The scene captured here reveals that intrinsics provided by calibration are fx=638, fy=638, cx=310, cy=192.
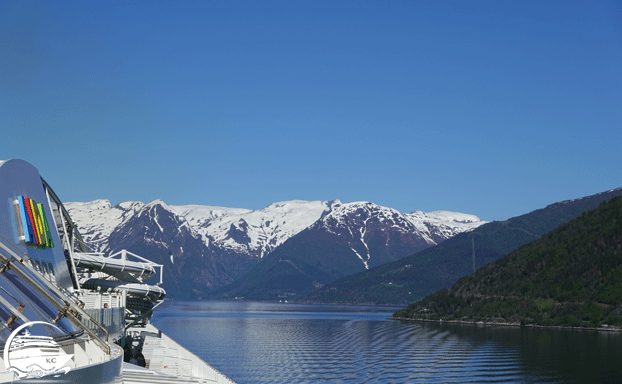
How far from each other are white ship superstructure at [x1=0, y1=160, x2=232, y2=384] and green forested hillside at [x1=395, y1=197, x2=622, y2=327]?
104 m

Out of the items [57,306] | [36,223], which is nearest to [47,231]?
[36,223]

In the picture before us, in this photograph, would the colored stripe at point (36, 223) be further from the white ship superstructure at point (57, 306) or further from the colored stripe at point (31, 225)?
the colored stripe at point (31, 225)

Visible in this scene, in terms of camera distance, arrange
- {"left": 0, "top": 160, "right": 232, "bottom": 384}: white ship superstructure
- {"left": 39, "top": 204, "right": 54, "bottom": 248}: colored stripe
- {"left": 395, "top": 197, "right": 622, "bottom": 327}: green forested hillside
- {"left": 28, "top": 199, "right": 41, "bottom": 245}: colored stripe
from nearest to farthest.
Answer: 1. {"left": 0, "top": 160, "right": 232, "bottom": 384}: white ship superstructure
2. {"left": 28, "top": 199, "right": 41, "bottom": 245}: colored stripe
3. {"left": 39, "top": 204, "right": 54, "bottom": 248}: colored stripe
4. {"left": 395, "top": 197, "right": 622, "bottom": 327}: green forested hillside

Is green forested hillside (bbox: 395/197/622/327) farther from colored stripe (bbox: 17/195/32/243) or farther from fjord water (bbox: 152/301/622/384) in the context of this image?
colored stripe (bbox: 17/195/32/243)

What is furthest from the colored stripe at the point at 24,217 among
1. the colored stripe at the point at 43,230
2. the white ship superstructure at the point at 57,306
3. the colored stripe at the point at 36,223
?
the colored stripe at the point at 43,230

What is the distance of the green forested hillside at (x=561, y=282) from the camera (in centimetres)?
15075

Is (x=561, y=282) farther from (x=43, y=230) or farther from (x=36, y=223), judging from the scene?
(x=36, y=223)

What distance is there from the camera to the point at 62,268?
50250mm

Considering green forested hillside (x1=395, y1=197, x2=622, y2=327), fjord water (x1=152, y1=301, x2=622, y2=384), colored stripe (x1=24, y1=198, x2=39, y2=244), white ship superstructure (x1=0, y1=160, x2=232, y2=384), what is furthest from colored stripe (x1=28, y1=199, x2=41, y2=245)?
green forested hillside (x1=395, y1=197, x2=622, y2=327)

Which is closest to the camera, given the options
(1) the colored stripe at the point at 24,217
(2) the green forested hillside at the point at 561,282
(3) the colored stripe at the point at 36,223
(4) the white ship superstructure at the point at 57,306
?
(4) the white ship superstructure at the point at 57,306

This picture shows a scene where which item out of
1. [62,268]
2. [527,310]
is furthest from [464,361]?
[527,310]

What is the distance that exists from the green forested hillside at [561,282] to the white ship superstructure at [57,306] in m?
104

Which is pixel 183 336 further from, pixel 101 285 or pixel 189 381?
pixel 189 381

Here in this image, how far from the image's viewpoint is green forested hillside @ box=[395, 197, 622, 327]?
5935 inches
